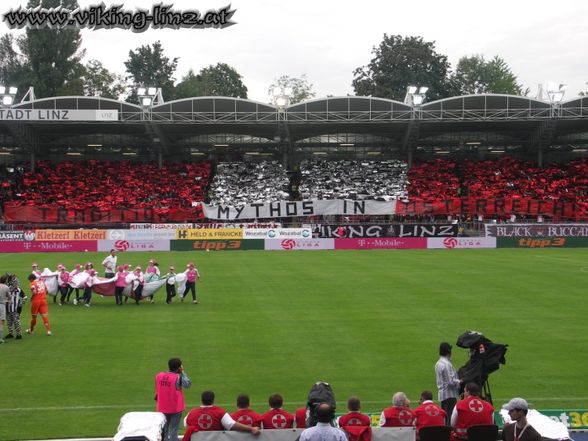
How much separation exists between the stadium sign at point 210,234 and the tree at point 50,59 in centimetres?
4575

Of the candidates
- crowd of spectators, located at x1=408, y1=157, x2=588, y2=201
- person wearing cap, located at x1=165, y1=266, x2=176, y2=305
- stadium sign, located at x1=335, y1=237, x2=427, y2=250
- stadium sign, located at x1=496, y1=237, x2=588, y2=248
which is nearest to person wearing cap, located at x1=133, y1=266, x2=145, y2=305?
person wearing cap, located at x1=165, y1=266, x2=176, y2=305

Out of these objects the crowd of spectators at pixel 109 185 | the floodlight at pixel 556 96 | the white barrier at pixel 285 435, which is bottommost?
the white barrier at pixel 285 435

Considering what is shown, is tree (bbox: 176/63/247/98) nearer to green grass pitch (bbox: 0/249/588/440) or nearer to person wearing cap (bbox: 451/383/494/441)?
green grass pitch (bbox: 0/249/588/440)

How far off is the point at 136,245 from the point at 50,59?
1928 inches

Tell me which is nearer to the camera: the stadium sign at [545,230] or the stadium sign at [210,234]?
the stadium sign at [210,234]

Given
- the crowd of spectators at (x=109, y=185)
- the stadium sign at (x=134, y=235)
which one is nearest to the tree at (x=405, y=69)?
the crowd of spectators at (x=109, y=185)

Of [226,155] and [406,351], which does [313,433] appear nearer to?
[406,351]

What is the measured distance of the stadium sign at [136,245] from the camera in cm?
5028

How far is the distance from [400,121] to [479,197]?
9.60 metres

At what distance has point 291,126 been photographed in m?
65.3

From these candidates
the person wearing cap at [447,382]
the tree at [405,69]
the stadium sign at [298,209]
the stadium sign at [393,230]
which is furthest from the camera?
the tree at [405,69]

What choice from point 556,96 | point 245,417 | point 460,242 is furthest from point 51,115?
point 245,417

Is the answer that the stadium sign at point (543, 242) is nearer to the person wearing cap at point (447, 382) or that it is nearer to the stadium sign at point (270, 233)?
the stadium sign at point (270, 233)

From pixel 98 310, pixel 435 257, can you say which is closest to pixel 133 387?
pixel 98 310
